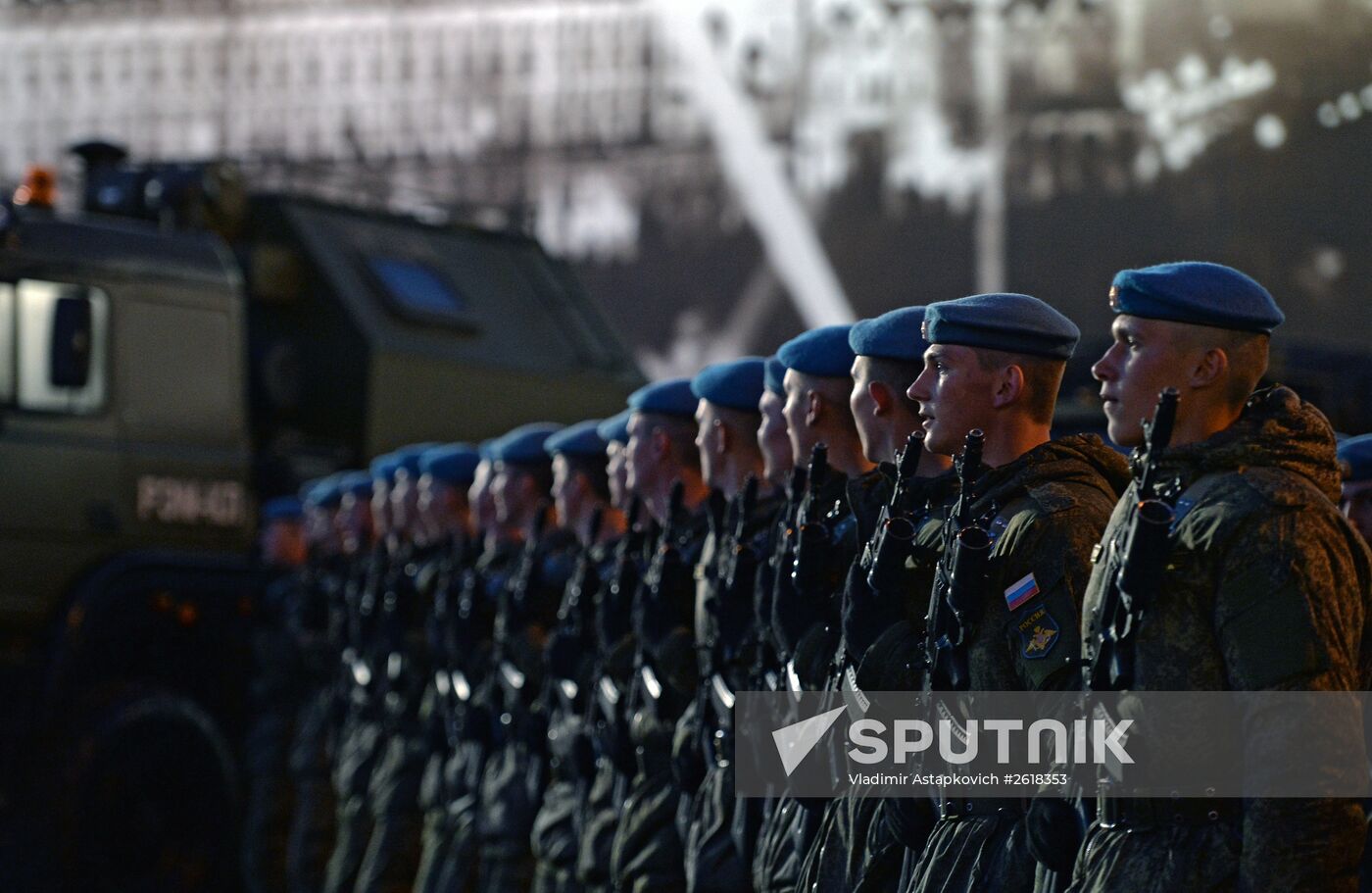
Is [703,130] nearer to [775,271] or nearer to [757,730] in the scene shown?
[775,271]

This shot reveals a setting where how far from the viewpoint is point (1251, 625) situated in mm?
2746

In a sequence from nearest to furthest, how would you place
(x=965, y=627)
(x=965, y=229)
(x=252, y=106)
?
(x=965, y=627) → (x=965, y=229) → (x=252, y=106)

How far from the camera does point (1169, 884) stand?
109 inches

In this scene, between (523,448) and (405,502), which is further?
(405,502)

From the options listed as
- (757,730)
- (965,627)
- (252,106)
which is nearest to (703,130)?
(252,106)

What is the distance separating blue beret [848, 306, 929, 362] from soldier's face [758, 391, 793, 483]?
0.69 metres

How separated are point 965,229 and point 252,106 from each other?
6.78 metres

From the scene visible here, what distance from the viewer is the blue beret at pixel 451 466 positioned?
7.64 m

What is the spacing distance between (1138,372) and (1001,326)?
1.70 feet

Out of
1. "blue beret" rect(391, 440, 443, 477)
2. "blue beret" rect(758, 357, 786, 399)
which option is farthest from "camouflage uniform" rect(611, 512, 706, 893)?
"blue beret" rect(391, 440, 443, 477)

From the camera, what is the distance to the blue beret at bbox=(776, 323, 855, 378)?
4.44 m

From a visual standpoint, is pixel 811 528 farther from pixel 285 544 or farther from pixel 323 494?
pixel 285 544

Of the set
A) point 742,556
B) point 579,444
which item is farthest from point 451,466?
point 742,556

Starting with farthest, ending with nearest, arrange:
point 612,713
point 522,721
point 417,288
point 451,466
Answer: point 417,288 → point 451,466 → point 522,721 → point 612,713
